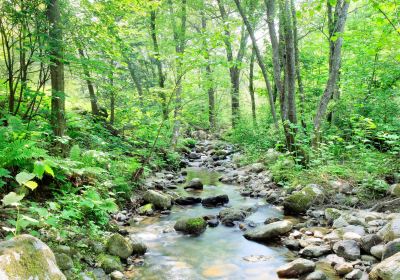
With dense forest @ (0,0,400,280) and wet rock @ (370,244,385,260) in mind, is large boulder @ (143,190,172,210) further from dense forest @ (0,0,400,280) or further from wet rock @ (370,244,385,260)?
wet rock @ (370,244,385,260)

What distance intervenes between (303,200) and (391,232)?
2.79 metres

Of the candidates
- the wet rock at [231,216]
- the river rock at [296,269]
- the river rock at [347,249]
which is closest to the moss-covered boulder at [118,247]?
the river rock at [296,269]

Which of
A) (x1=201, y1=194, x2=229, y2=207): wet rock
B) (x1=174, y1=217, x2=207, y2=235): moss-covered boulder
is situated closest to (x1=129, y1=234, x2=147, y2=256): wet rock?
(x1=174, y1=217, x2=207, y2=235): moss-covered boulder

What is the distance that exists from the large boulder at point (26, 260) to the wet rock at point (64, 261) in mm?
812

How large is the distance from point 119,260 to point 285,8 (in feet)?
31.0

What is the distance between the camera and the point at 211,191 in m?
10.1

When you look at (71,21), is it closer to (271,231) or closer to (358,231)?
(271,231)

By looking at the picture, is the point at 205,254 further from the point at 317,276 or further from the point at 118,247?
the point at 317,276

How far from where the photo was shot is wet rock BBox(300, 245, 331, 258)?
5.38m

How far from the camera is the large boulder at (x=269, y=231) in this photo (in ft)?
20.5

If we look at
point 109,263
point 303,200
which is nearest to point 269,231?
point 303,200

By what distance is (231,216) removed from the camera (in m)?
7.36

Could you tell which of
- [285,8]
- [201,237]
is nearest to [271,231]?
[201,237]

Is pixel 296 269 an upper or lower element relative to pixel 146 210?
lower
